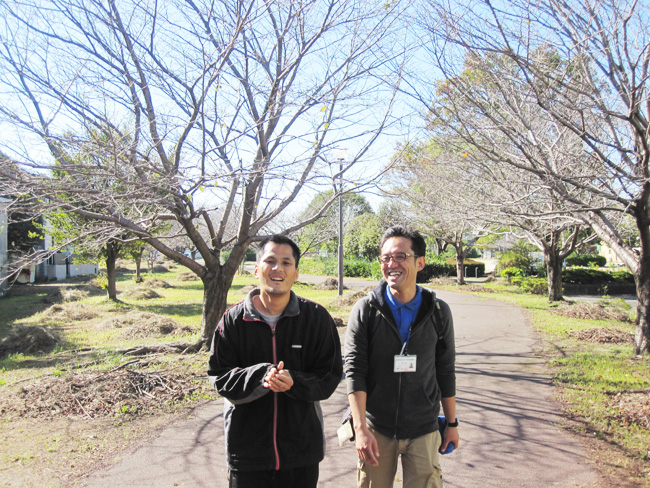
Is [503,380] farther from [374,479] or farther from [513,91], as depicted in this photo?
[374,479]

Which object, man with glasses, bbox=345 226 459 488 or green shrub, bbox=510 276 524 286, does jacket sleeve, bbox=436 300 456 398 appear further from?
green shrub, bbox=510 276 524 286

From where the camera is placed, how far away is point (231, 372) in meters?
2.34

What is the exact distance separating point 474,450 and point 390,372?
2.25 meters

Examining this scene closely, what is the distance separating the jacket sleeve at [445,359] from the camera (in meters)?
2.75

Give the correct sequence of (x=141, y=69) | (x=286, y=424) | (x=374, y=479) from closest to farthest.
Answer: (x=286, y=424)
(x=374, y=479)
(x=141, y=69)

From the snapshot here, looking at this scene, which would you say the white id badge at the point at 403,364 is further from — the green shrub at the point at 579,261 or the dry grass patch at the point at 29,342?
the green shrub at the point at 579,261

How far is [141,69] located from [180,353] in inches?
183

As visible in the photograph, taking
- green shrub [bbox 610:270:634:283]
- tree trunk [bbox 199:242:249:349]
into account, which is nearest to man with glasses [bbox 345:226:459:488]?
tree trunk [bbox 199:242:249:349]

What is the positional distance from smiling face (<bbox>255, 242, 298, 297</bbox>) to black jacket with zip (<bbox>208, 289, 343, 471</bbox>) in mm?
108

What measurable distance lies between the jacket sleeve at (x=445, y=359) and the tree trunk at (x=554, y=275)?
15884 mm

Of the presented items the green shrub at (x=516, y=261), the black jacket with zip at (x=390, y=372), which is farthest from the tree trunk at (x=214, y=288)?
the green shrub at (x=516, y=261)

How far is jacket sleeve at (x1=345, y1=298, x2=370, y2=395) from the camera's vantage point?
2.55m

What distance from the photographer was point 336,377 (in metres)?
2.48

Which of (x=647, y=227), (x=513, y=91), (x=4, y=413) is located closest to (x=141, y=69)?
(x=4, y=413)
